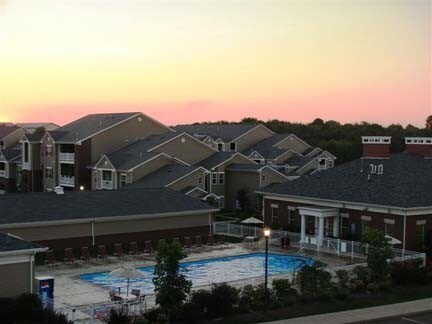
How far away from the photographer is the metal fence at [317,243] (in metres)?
33.0

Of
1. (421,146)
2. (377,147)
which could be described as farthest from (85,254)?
(421,146)

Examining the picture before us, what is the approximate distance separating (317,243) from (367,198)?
4031 millimetres

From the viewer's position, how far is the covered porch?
1535 inches

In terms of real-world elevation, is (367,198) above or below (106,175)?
above

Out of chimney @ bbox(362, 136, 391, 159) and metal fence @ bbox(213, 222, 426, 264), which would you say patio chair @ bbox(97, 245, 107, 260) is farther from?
chimney @ bbox(362, 136, 391, 159)

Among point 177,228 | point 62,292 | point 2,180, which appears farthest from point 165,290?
point 2,180

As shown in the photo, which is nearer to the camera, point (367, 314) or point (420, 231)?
point (367, 314)

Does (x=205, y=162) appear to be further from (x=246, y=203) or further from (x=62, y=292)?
(x=62, y=292)

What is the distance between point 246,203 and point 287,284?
112ft

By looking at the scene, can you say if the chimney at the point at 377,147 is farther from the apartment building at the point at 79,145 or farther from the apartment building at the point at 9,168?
the apartment building at the point at 9,168

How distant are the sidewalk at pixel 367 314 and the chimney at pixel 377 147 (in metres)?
19.1

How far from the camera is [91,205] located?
37750 millimetres

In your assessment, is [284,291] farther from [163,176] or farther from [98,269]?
[163,176]

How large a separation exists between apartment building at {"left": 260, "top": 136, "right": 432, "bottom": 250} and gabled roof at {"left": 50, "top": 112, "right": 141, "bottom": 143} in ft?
86.6
